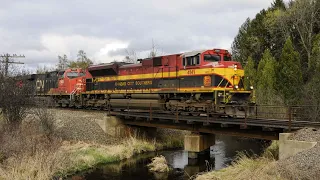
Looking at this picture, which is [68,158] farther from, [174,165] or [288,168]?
[288,168]

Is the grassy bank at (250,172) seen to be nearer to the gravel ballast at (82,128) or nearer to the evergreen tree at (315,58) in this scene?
the gravel ballast at (82,128)

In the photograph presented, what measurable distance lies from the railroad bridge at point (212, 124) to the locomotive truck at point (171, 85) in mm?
653

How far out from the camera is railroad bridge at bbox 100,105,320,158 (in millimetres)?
13476

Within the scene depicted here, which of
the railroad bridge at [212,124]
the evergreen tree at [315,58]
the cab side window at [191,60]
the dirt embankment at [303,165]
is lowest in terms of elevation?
the dirt embankment at [303,165]

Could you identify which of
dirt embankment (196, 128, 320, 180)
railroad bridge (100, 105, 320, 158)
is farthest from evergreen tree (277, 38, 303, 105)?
dirt embankment (196, 128, 320, 180)

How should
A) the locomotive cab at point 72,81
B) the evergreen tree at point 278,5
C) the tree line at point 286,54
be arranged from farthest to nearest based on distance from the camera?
the evergreen tree at point 278,5 < the locomotive cab at point 72,81 < the tree line at point 286,54

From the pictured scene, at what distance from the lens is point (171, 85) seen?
65.1ft

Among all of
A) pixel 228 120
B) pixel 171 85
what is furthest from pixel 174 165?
pixel 171 85

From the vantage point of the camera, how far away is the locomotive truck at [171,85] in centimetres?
1761

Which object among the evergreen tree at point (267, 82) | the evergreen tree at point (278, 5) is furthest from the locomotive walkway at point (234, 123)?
the evergreen tree at point (278, 5)

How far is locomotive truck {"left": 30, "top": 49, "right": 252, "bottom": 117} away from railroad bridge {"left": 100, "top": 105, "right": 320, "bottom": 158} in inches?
25.7

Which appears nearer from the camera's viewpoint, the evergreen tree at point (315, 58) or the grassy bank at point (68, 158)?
the grassy bank at point (68, 158)

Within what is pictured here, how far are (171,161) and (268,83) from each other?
1715cm

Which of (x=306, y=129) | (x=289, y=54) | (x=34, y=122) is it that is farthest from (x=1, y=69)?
(x=289, y=54)
